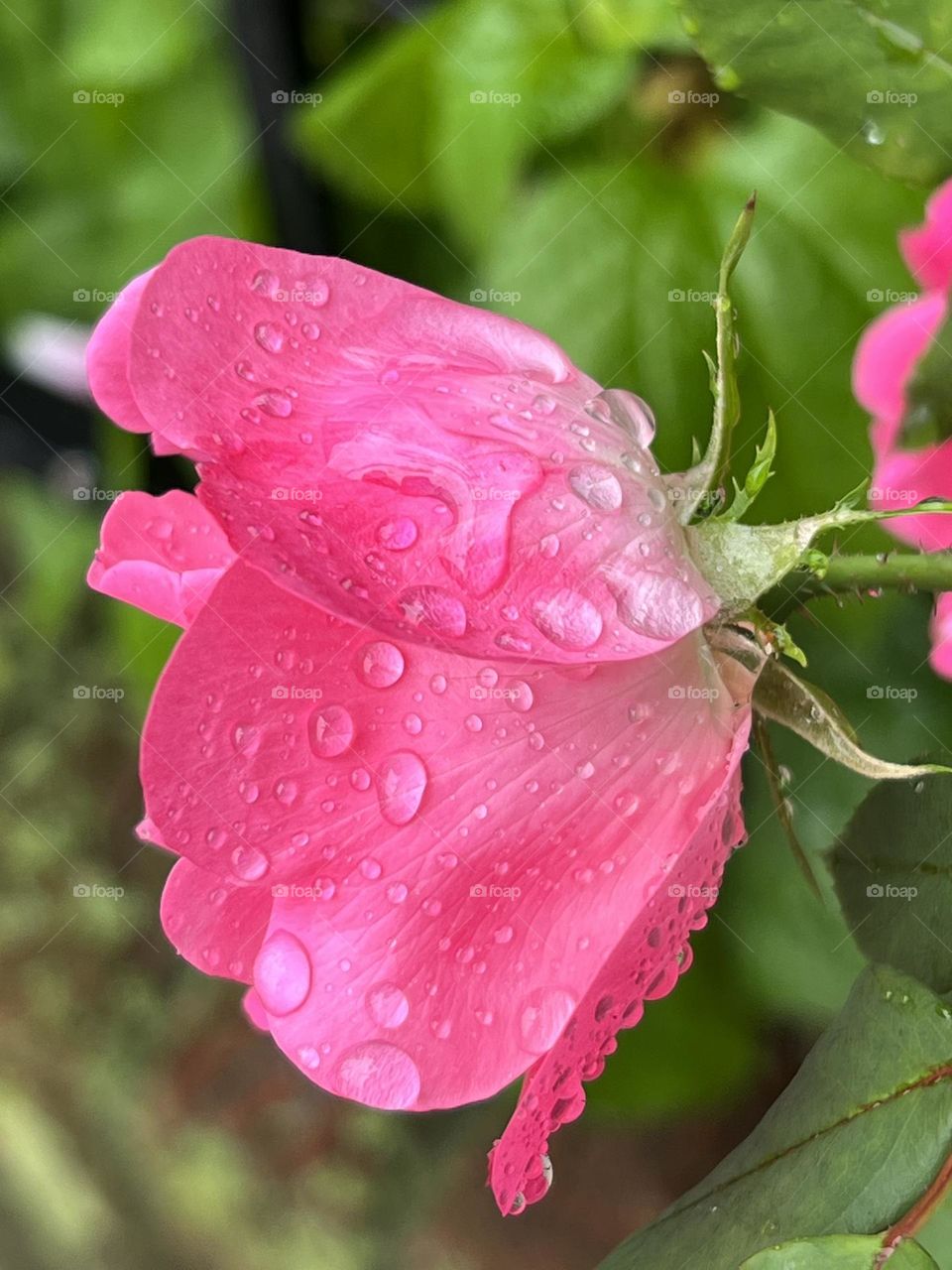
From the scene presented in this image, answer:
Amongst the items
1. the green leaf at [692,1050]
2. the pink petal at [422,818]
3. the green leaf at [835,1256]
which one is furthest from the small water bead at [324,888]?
the green leaf at [692,1050]

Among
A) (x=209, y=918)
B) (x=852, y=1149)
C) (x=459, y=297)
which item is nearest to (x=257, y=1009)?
(x=209, y=918)

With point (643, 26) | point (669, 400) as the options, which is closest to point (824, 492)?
point (669, 400)

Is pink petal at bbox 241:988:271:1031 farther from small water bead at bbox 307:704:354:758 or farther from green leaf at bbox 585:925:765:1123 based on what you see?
green leaf at bbox 585:925:765:1123

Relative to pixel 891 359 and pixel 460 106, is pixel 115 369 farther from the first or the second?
pixel 460 106

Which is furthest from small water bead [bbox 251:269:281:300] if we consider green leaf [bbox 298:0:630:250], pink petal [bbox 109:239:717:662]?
green leaf [bbox 298:0:630:250]

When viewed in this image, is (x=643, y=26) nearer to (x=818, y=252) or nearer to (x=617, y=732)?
(x=818, y=252)

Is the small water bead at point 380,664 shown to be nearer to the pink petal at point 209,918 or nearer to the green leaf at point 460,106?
the pink petal at point 209,918
